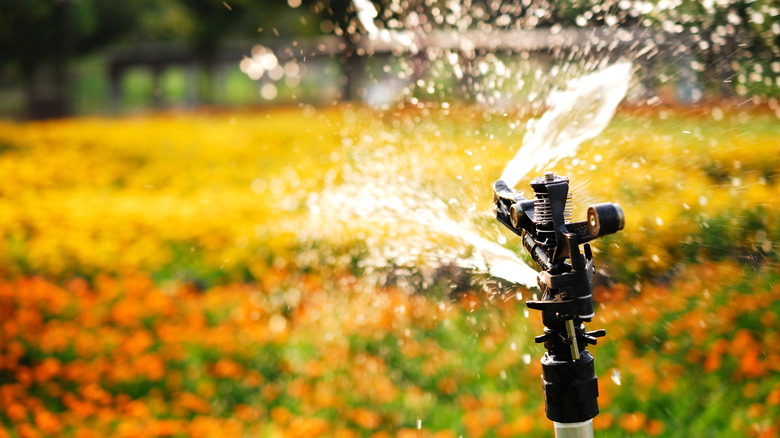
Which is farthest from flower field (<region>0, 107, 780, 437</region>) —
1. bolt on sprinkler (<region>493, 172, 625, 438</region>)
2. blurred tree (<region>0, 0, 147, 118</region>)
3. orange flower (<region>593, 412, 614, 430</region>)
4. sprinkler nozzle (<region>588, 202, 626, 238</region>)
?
blurred tree (<region>0, 0, 147, 118</region>)

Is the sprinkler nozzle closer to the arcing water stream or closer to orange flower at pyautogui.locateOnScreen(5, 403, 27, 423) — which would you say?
the arcing water stream

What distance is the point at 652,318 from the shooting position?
11.9 feet

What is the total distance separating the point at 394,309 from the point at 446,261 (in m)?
0.80

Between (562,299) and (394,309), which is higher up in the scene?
(562,299)

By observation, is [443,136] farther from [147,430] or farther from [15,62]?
[15,62]

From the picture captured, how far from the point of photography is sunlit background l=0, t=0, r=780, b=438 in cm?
313

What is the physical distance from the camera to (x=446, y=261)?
346 centimetres

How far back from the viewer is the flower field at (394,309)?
323 centimetres

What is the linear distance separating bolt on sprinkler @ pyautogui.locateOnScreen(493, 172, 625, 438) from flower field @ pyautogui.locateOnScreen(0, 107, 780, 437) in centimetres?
81

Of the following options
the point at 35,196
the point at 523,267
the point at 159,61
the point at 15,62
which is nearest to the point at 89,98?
the point at 159,61

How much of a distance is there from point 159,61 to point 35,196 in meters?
10.6

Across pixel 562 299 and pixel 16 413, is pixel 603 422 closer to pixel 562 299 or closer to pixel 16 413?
pixel 562 299

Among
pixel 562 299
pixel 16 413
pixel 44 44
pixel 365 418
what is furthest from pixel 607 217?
pixel 44 44

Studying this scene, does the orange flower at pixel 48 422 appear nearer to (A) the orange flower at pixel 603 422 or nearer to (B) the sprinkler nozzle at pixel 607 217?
(A) the orange flower at pixel 603 422
